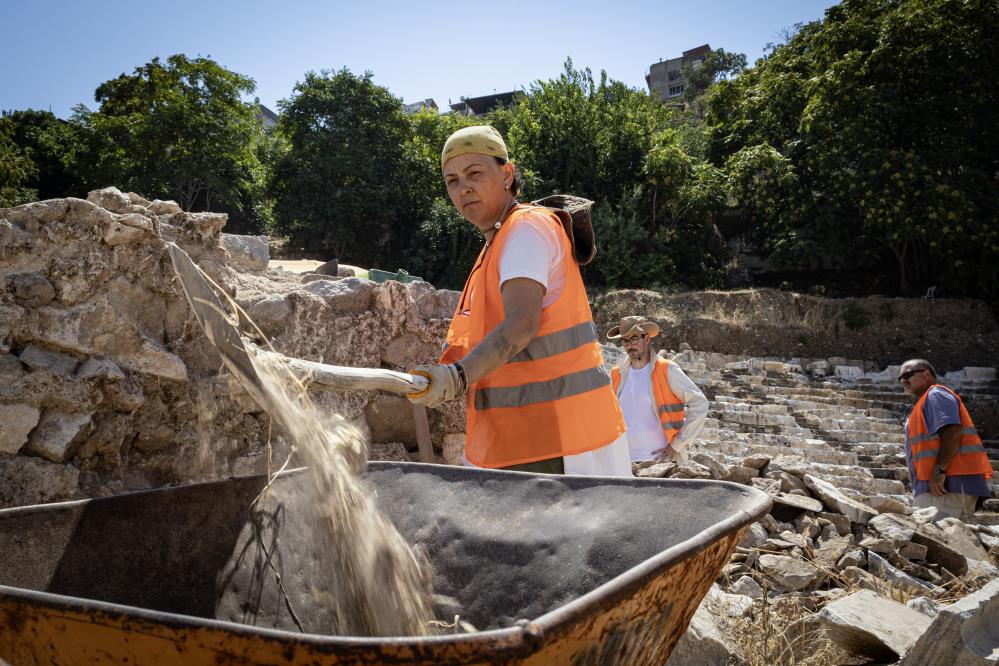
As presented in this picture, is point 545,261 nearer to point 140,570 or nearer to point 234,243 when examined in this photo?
point 140,570

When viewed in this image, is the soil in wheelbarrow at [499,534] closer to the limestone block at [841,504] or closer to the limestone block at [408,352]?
the limestone block at [408,352]

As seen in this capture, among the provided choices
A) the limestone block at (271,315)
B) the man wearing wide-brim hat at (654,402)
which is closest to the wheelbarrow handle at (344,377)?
the limestone block at (271,315)

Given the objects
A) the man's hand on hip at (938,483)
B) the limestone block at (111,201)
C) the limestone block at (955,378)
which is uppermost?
the limestone block at (111,201)

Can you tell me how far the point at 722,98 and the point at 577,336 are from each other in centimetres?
2202

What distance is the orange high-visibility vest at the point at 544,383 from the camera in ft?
6.85

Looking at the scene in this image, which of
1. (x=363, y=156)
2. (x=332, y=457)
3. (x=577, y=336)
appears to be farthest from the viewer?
(x=363, y=156)

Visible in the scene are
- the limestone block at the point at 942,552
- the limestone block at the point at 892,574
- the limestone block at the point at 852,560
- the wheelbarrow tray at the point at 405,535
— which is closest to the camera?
the wheelbarrow tray at the point at 405,535

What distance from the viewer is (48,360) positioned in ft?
7.72

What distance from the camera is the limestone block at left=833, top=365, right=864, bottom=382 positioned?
11.9m

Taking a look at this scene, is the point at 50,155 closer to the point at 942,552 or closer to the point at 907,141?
the point at 907,141

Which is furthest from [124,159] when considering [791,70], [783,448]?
[783,448]

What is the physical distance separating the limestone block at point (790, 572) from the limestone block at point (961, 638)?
115 cm

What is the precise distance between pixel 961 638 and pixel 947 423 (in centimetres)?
317

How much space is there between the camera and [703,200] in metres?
20.0
